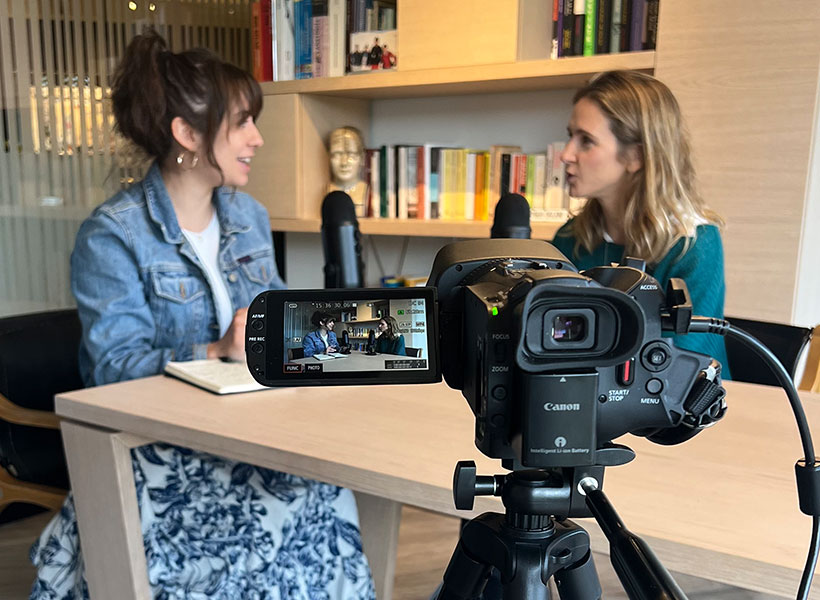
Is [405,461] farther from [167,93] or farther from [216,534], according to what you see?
[167,93]

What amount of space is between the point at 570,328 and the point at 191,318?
137cm

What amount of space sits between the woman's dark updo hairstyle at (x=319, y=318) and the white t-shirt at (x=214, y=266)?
47.6 inches

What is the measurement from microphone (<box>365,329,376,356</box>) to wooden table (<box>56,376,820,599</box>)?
38 cm

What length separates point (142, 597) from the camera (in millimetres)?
1303

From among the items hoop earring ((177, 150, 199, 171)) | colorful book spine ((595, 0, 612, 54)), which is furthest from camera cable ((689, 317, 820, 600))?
colorful book spine ((595, 0, 612, 54))

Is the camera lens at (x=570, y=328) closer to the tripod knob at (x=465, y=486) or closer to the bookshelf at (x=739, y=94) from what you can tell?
the tripod knob at (x=465, y=486)

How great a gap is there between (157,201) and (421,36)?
1.24 meters

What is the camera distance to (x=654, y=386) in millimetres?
488

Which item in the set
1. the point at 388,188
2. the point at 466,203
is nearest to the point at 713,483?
the point at 466,203

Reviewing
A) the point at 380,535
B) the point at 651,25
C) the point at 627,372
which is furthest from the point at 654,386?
the point at 651,25

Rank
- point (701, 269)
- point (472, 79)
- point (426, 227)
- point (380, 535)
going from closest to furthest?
1. point (380, 535)
2. point (701, 269)
3. point (472, 79)
4. point (426, 227)

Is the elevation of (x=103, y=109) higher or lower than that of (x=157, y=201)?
higher

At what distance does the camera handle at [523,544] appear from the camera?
509 mm

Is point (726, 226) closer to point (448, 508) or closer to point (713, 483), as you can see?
point (713, 483)
